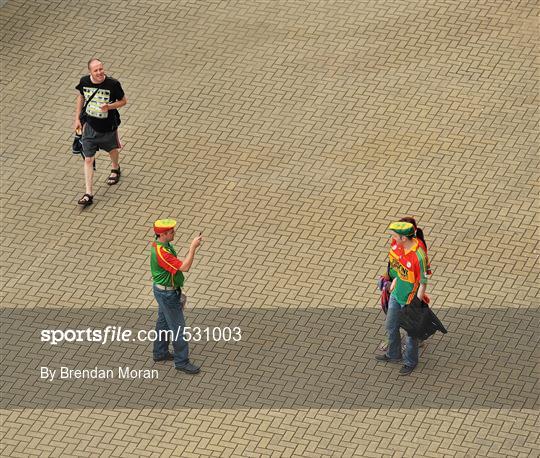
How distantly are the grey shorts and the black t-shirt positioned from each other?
0.23 feet

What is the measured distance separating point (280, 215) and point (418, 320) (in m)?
3.09

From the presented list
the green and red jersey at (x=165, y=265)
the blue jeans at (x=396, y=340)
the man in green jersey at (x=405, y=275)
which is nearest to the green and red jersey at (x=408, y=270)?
the man in green jersey at (x=405, y=275)

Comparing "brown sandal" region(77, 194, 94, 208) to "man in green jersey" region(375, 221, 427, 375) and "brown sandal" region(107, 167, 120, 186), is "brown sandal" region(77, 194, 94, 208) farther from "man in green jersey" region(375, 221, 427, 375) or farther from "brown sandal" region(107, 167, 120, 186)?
"man in green jersey" region(375, 221, 427, 375)

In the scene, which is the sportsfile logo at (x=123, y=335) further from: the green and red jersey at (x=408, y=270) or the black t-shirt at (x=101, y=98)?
the black t-shirt at (x=101, y=98)

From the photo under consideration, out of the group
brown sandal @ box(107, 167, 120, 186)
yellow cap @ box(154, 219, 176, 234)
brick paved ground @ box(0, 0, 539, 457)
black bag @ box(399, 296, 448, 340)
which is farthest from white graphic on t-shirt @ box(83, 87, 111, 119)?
black bag @ box(399, 296, 448, 340)

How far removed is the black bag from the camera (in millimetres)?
16906

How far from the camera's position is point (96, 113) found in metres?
19.4

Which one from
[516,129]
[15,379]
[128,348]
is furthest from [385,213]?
[15,379]

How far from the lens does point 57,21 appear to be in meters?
22.9

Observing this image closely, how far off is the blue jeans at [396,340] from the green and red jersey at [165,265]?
2167mm

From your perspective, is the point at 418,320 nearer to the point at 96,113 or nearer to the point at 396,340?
the point at 396,340

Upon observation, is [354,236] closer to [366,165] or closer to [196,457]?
[366,165]

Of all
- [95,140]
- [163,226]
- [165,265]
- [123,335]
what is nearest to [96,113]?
[95,140]

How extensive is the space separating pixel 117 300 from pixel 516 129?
560 centimetres
